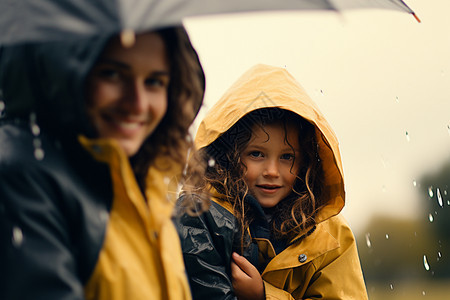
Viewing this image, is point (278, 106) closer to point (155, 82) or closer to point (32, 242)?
point (155, 82)

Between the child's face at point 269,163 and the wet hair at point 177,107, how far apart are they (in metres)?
1.24

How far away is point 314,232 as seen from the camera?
12.0 ft

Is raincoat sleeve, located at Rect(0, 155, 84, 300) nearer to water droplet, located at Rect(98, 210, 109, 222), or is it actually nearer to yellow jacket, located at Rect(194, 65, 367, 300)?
water droplet, located at Rect(98, 210, 109, 222)

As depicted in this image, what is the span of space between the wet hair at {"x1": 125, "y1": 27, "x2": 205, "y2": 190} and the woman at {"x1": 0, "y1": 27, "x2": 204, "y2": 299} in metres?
0.02

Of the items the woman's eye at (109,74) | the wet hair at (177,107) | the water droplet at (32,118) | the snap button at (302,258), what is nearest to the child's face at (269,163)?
the snap button at (302,258)

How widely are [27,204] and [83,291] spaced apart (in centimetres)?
31

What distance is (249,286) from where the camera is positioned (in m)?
3.39

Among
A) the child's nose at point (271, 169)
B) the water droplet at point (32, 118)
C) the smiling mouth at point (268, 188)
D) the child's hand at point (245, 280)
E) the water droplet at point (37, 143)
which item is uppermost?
the water droplet at point (32, 118)

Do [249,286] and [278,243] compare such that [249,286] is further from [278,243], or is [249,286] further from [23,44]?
[23,44]

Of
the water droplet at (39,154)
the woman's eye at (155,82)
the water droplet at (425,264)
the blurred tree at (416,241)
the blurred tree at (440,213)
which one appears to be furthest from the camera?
the water droplet at (425,264)

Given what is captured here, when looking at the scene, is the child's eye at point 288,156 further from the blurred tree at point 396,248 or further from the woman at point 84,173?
the blurred tree at point 396,248

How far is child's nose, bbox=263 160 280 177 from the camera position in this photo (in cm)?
359

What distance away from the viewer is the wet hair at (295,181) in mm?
3646

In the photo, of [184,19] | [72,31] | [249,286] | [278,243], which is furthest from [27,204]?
[278,243]
